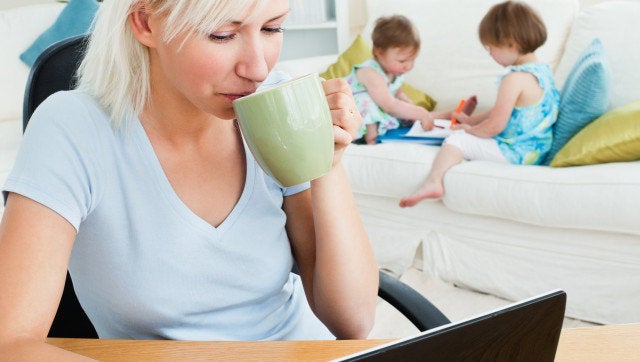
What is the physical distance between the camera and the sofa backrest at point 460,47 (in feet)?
8.55

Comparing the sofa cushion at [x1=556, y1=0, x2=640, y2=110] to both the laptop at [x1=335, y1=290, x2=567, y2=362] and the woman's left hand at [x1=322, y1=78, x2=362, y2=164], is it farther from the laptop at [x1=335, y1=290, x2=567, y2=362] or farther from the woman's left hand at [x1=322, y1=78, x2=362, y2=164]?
the laptop at [x1=335, y1=290, x2=567, y2=362]

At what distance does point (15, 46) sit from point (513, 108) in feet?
8.12

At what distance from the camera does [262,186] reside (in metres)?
0.87

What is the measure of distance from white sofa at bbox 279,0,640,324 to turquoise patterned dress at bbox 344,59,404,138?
22 centimetres

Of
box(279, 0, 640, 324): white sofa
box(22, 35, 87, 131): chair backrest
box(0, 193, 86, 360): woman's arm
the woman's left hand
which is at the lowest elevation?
box(279, 0, 640, 324): white sofa

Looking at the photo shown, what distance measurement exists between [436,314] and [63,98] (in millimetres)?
556

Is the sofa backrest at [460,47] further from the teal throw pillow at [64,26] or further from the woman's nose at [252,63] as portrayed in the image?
the woman's nose at [252,63]

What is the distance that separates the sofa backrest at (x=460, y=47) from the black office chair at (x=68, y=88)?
6.31 ft

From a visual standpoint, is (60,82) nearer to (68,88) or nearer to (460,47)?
(68,88)

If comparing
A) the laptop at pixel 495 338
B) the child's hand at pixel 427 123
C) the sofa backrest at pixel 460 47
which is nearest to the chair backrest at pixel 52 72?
the laptop at pixel 495 338

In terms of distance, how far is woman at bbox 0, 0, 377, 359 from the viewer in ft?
2.20

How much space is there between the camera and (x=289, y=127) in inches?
22.4

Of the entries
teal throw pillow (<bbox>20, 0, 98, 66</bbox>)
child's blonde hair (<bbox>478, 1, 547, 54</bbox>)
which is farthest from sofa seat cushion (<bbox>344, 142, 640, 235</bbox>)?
teal throw pillow (<bbox>20, 0, 98, 66</bbox>)

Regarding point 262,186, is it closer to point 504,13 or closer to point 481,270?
point 481,270
